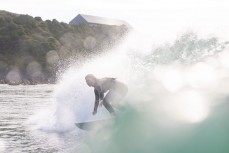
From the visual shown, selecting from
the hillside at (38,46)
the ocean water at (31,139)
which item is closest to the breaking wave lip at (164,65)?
the ocean water at (31,139)

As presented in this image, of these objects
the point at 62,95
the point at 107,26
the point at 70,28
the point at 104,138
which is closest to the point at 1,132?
the point at 62,95

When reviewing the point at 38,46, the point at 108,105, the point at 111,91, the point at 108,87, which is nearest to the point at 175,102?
the point at 108,105

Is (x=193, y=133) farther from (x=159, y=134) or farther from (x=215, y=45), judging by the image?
(x=215, y=45)

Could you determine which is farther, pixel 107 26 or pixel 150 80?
pixel 107 26

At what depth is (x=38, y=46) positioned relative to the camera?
4692 inches

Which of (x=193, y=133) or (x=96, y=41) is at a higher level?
(x=193, y=133)

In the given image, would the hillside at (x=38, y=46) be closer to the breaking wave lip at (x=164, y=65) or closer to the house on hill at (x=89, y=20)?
the house on hill at (x=89, y=20)

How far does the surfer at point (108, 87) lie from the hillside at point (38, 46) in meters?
87.2

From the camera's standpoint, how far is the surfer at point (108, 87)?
491 inches

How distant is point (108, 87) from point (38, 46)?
355 feet

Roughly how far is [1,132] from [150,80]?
34.8ft

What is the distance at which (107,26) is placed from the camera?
171 m

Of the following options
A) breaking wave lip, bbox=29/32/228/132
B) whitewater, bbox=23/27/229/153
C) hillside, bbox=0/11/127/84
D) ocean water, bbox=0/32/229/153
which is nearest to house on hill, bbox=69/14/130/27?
hillside, bbox=0/11/127/84

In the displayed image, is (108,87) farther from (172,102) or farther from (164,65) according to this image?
(172,102)
